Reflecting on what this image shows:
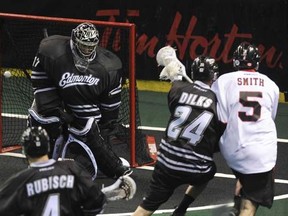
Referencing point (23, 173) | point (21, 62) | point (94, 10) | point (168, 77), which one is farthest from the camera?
point (94, 10)

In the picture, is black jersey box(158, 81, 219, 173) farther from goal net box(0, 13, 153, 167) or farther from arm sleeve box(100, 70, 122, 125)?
goal net box(0, 13, 153, 167)

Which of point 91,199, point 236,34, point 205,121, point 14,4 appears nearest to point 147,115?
point 236,34

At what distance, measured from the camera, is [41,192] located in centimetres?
587

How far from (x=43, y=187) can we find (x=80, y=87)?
2465mm

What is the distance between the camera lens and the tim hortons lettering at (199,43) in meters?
12.8

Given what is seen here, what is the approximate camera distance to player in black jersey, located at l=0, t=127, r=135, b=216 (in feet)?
19.3

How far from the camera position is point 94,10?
43.9 feet

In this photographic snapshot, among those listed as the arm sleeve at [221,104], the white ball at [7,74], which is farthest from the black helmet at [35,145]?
the white ball at [7,74]

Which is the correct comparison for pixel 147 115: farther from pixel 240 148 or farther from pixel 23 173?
pixel 23 173

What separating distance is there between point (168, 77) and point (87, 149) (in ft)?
3.30

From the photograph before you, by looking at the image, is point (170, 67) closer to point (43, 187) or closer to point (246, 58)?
point (246, 58)

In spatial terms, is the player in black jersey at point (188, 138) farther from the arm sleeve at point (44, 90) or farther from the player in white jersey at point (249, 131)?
the arm sleeve at point (44, 90)

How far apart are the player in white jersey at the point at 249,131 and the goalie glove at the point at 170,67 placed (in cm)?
77

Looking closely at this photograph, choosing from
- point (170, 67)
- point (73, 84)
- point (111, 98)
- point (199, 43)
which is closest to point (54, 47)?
point (73, 84)
